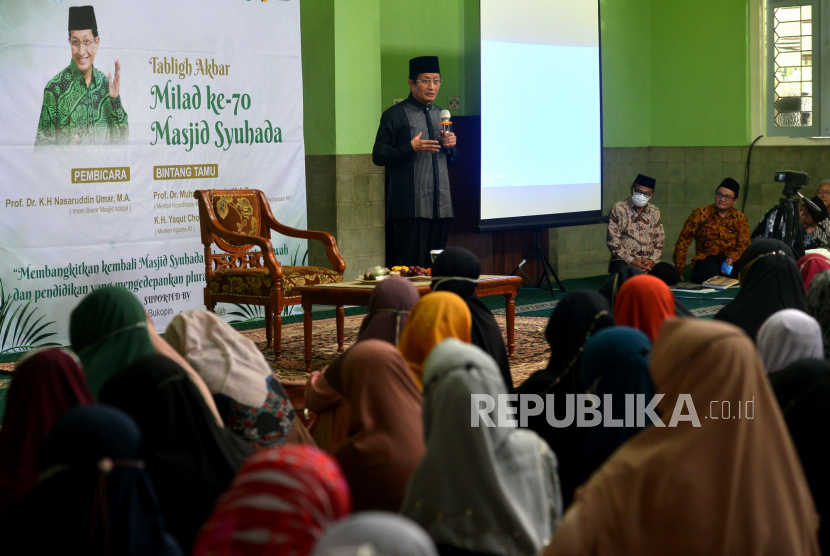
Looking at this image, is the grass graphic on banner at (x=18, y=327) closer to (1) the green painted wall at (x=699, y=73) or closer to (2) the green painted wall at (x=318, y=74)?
(2) the green painted wall at (x=318, y=74)

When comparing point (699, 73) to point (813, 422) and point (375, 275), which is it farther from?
point (813, 422)

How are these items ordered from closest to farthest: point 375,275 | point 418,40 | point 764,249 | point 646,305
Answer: point 646,305, point 764,249, point 375,275, point 418,40

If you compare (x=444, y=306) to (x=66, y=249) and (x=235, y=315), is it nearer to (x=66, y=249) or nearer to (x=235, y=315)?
(x=66, y=249)

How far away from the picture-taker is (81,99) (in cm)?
526

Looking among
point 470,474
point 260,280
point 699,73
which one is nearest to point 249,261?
point 260,280

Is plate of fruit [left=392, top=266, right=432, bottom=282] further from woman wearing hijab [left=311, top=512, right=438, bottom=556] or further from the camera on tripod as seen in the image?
woman wearing hijab [left=311, top=512, right=438, bottom=556]

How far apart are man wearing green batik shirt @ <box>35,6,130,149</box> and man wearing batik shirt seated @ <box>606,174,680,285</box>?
371 cm

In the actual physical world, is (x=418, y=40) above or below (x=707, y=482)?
above

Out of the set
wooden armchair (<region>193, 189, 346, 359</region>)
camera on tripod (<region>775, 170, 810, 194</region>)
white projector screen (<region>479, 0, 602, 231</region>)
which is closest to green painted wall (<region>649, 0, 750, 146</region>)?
white projector screen (<region>479, 0, 602, 231</region>)

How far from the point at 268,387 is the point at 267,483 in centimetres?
132

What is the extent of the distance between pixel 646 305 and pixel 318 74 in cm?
439

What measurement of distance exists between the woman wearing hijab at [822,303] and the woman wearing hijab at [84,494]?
89.3 inches

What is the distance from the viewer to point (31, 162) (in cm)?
504

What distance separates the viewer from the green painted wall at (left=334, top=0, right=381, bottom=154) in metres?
→ 6.54
